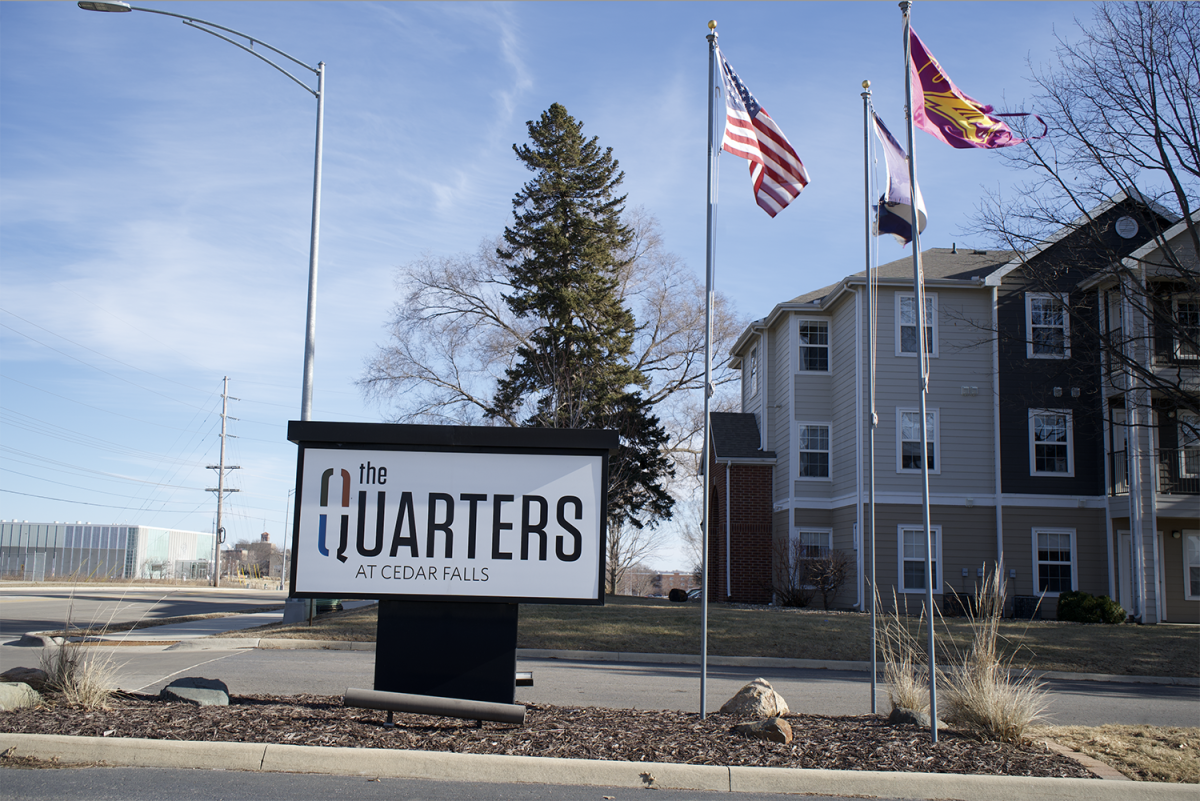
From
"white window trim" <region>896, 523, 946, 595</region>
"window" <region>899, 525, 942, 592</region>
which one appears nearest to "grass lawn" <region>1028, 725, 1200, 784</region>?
"white window trim" <region>896, 523, 946, 595</region>

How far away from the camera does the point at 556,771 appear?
5883 mm

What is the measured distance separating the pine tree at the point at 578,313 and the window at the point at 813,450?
9.15m

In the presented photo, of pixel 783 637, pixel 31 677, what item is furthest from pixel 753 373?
pixel 31 677

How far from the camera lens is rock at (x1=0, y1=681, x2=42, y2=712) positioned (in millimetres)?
6703

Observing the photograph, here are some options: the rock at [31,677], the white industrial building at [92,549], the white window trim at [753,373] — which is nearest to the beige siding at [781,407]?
the white window trim at [753,373]

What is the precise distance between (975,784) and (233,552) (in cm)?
12987

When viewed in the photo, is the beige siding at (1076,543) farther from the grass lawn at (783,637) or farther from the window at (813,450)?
the grass lawn at (783,637)

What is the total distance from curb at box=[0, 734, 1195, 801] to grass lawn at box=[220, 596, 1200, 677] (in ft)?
25.3

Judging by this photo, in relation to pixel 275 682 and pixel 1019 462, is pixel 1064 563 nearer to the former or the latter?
pixel 1019 462

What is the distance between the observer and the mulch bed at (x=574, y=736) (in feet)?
20.3

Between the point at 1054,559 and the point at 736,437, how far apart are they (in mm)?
9505

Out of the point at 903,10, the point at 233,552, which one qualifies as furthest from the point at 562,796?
the point at 233,552

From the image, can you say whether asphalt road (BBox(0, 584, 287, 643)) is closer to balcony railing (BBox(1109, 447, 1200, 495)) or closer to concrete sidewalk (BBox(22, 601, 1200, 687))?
concrete sidewalk (BBox(22, 601, 1200, 687))

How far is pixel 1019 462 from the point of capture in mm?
24266
